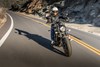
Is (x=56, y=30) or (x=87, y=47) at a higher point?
(x=56, y=30)

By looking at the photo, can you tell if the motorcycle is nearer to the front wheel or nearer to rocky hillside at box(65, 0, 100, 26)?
the front wheel

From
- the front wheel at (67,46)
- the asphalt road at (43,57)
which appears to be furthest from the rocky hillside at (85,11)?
the front wheel at (67,46)

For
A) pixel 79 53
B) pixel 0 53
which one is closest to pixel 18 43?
pixel 0 53

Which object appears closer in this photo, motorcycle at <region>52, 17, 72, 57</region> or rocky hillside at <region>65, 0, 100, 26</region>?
motorcycle at <region>52, 17, 72, 57</region>

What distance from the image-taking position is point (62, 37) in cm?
1078

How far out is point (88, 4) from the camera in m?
34.4

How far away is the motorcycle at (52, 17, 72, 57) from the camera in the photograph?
33.9 ft

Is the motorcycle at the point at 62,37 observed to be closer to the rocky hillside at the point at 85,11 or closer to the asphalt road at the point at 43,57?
the asphalt road at the point at 43,57

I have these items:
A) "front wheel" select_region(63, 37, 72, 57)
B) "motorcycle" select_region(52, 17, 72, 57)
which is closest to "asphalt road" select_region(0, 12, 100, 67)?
"front wheel" select_region(63, 37, 72, 57)

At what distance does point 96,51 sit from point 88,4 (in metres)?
23.5

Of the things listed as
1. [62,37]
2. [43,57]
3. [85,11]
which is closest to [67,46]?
[62,37]

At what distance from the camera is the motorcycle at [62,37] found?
10336mm

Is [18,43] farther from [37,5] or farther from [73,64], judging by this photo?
[37,5]

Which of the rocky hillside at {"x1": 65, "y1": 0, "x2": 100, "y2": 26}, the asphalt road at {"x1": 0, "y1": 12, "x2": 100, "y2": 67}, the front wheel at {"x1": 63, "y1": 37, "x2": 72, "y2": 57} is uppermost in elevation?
the front wheel at {"x1": 63, "y1": 37, "x2": 72, "y2": 57}
